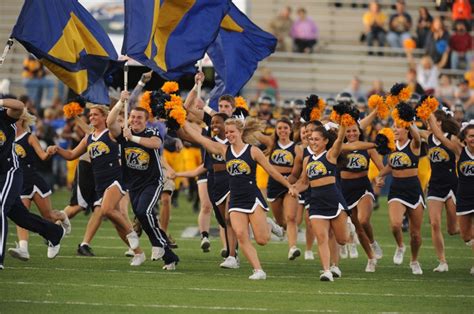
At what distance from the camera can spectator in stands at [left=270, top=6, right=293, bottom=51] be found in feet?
99.0

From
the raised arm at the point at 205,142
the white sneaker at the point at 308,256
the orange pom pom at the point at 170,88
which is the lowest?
the white sneaker at the point at 308,256

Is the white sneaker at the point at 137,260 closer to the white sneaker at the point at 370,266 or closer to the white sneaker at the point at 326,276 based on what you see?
the white sneaker at the point at 326,276

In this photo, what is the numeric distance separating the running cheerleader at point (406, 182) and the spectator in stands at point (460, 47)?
49.8 feet

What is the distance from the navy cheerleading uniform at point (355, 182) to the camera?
14906 millimetres

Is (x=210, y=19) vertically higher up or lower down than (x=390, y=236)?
higher up

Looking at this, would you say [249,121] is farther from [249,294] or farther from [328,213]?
[249,294]

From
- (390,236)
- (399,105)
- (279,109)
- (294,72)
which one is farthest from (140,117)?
(294,72)

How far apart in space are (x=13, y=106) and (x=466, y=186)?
4997 millimetres

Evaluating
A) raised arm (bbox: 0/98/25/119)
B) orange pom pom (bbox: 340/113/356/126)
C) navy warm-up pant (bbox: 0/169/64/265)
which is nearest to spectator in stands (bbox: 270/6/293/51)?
navy warm-up pant (bbox: 0/169/64/265)

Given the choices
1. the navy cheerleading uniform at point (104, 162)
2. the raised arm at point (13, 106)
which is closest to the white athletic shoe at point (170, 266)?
the navy cheerleading uniform at point (104, 162)

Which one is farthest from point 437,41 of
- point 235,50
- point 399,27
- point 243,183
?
point 243,183

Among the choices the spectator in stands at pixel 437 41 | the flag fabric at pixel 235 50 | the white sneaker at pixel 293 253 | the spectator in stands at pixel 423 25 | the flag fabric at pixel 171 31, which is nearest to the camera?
the flag fabric at pixel 171 31

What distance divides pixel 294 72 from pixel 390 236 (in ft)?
41.5

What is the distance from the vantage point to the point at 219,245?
17156mm
